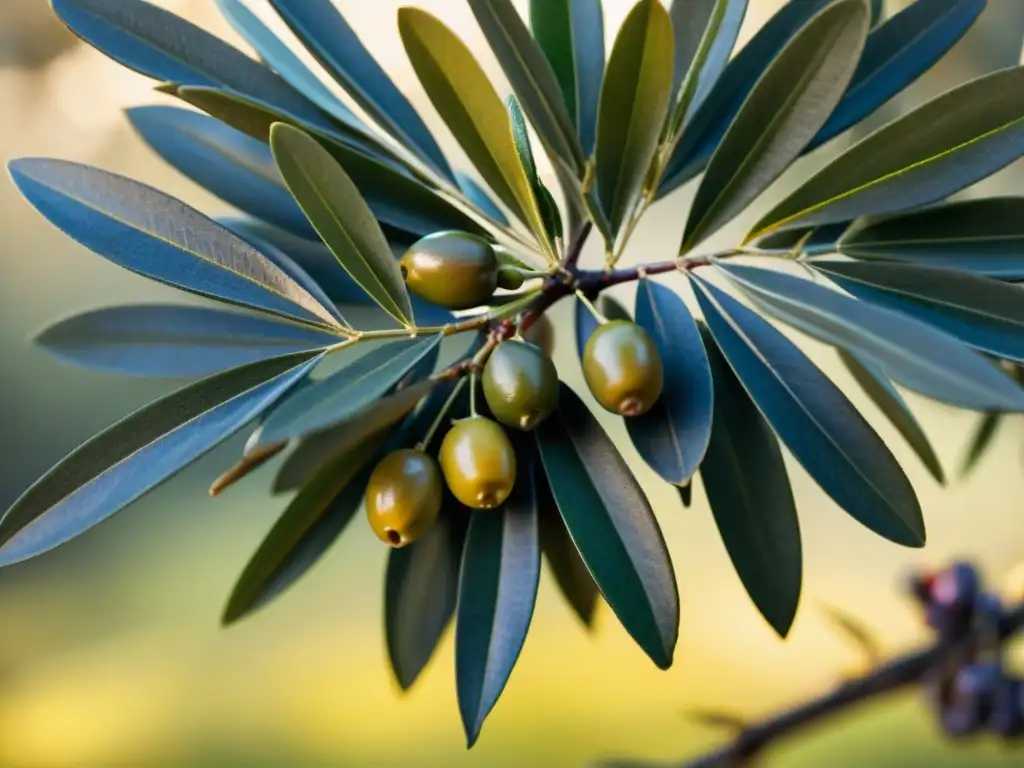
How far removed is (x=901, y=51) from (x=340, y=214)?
13.3 inches

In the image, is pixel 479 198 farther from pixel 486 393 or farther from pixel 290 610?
pixel 290 610

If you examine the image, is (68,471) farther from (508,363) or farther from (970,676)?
(970,676)

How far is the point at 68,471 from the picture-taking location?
0.41m

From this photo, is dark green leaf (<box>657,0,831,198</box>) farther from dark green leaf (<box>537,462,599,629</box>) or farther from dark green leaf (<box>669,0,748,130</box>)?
dark green leaf (<box>537,462,599,629</box>)

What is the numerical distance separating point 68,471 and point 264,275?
0.13 metres

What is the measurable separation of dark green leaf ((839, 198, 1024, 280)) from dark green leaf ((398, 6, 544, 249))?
0.63 feet

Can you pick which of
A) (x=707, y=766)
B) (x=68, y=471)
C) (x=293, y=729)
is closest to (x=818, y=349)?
(x=707, y=766)

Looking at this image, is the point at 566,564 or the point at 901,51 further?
the point at 566,564

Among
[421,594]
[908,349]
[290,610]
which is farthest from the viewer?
[290,610]

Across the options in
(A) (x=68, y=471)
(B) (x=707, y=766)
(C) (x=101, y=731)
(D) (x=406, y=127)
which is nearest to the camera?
(A) (x=68, y=471)

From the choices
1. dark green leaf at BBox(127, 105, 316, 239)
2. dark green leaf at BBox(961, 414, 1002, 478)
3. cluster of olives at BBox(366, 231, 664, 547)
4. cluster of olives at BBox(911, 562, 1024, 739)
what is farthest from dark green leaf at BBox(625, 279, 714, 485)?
cluster of olives at BBox(911, 562, 1024, 739)

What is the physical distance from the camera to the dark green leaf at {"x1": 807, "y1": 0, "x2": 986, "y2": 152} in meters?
0.50

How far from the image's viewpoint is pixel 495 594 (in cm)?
48

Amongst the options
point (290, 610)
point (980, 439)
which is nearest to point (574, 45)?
point (980, 439)
